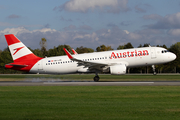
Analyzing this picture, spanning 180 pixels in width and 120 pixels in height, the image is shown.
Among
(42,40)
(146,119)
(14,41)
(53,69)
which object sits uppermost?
(42,40)

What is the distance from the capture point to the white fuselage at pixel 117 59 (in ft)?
113

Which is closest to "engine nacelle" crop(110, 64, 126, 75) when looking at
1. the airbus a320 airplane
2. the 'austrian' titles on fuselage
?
the airbus a320 airplane

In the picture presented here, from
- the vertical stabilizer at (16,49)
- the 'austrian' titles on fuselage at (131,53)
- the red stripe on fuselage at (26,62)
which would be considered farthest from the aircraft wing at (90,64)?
the vertical stabilizer at (16,49)

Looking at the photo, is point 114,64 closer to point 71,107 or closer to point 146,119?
point 71,107

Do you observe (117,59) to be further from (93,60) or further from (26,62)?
(26,62)

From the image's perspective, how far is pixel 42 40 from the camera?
15875 centimetres

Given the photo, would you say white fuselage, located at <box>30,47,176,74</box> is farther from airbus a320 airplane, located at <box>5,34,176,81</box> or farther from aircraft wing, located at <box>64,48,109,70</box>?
aircraft wing, located at <box>64,48,109,70</box>

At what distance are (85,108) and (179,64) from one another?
87.9m

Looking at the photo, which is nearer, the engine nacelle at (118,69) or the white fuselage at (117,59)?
the engine nacelle at (118,69)

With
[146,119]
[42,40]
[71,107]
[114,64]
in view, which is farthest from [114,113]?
[42,40]

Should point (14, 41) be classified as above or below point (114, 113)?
above

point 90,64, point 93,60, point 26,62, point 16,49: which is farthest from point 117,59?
point 16,49

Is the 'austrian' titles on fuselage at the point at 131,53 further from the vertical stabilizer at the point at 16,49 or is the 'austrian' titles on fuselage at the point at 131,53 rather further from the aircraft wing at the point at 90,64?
the vertical stabilizer at the point at 16,49

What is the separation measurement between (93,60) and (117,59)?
11.5 feet
